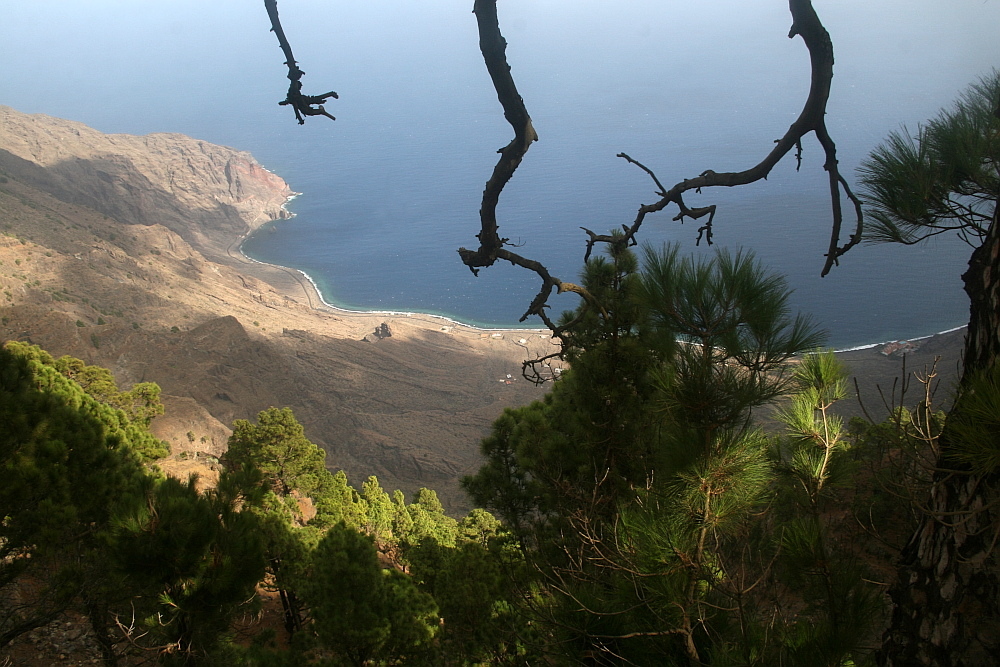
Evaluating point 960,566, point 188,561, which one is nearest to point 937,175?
point 960,566

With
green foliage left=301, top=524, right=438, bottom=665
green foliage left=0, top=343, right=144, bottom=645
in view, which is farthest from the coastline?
green foliage left=0, top=343, right=144, bottom=645

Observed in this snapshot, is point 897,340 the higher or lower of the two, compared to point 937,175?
lower

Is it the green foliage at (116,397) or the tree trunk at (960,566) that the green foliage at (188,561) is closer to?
the green foliage at (116,397)

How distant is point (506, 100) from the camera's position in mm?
2242

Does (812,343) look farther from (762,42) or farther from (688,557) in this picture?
(762,42)

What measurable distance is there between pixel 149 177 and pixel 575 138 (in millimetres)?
40261

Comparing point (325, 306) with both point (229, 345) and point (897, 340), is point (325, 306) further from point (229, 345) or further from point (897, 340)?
point (897, 340)

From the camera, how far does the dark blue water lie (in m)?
39.9

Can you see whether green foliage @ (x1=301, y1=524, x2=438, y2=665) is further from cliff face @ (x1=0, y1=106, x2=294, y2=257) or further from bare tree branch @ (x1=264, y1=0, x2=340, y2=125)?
cliff face @ (x1=0, y1=106, x2=294, y2=257)

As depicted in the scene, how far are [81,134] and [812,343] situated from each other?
62.1m

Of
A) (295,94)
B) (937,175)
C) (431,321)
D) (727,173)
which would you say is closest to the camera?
(727,173)

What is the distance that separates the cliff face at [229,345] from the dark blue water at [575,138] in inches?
237

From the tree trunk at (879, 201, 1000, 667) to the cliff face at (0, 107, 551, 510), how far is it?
12.8m

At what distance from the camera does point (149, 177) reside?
52.8 metres
